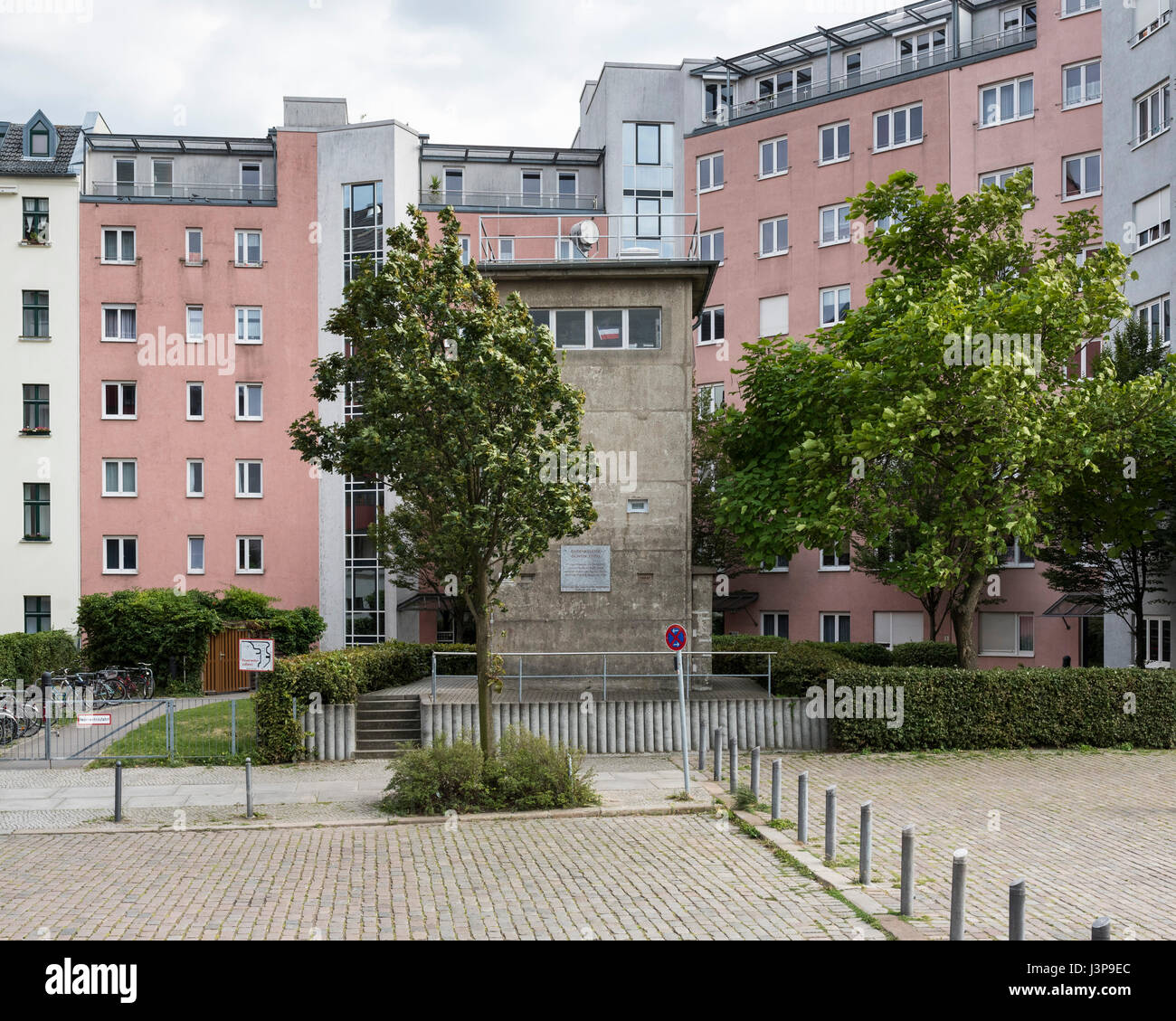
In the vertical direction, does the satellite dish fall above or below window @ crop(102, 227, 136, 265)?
below

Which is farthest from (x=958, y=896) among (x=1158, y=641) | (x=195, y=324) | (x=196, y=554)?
(x=195, y=324)

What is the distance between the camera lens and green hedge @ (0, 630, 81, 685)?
2789cm

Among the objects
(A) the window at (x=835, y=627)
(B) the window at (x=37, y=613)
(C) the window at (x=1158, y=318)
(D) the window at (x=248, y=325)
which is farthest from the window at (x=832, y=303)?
(B) the window at (x=37, y=613)

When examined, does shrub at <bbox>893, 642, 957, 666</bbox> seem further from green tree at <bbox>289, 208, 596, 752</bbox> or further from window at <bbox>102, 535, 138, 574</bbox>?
window at <bbox>102, 535, 138, 574</bbox>

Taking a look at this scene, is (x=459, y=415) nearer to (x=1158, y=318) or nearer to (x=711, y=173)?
(x=1158, y=318)

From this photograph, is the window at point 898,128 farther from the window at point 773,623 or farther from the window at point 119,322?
the window at point 119,322

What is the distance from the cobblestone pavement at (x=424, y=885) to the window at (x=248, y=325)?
29.7 metres

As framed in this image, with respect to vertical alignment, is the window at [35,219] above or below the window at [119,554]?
above

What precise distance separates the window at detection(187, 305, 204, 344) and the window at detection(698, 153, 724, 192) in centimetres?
2013

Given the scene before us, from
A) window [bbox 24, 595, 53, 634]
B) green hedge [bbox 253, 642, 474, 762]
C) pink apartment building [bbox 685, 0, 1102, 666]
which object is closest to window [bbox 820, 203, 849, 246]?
pink apartment building [bbox 685, 0, 1102, 666]

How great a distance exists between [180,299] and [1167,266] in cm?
3194

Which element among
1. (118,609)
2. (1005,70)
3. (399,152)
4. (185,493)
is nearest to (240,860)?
(118,609)

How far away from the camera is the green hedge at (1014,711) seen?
786 inches

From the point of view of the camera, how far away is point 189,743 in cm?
2023
